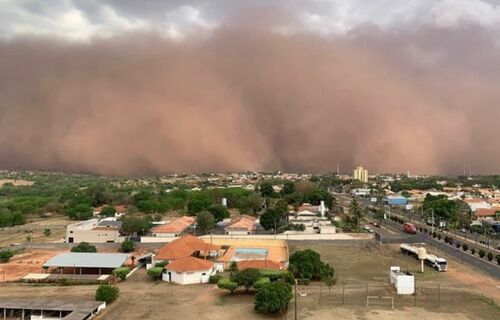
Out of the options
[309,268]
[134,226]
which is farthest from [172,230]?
[309,268]

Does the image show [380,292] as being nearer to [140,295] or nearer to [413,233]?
[140,295]

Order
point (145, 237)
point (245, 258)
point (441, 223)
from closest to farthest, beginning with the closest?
point (245, 258)
point (145, 237)
point (441, 223)

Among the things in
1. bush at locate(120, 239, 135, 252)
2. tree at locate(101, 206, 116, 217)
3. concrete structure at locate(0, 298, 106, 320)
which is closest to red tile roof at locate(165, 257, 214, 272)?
concrete structure at locate(0, 298, 106, 320)

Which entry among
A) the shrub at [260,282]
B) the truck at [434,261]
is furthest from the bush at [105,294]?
the truck at [434,261]

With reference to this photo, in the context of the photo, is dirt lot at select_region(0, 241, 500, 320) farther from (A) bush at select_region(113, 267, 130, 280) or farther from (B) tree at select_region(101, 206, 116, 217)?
(B) tree at select_region(101, 206, 116, 217)

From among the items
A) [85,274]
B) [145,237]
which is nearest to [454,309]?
[85,274]

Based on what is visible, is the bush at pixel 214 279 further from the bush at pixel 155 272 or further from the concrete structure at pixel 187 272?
the bush at pixel 155 272
